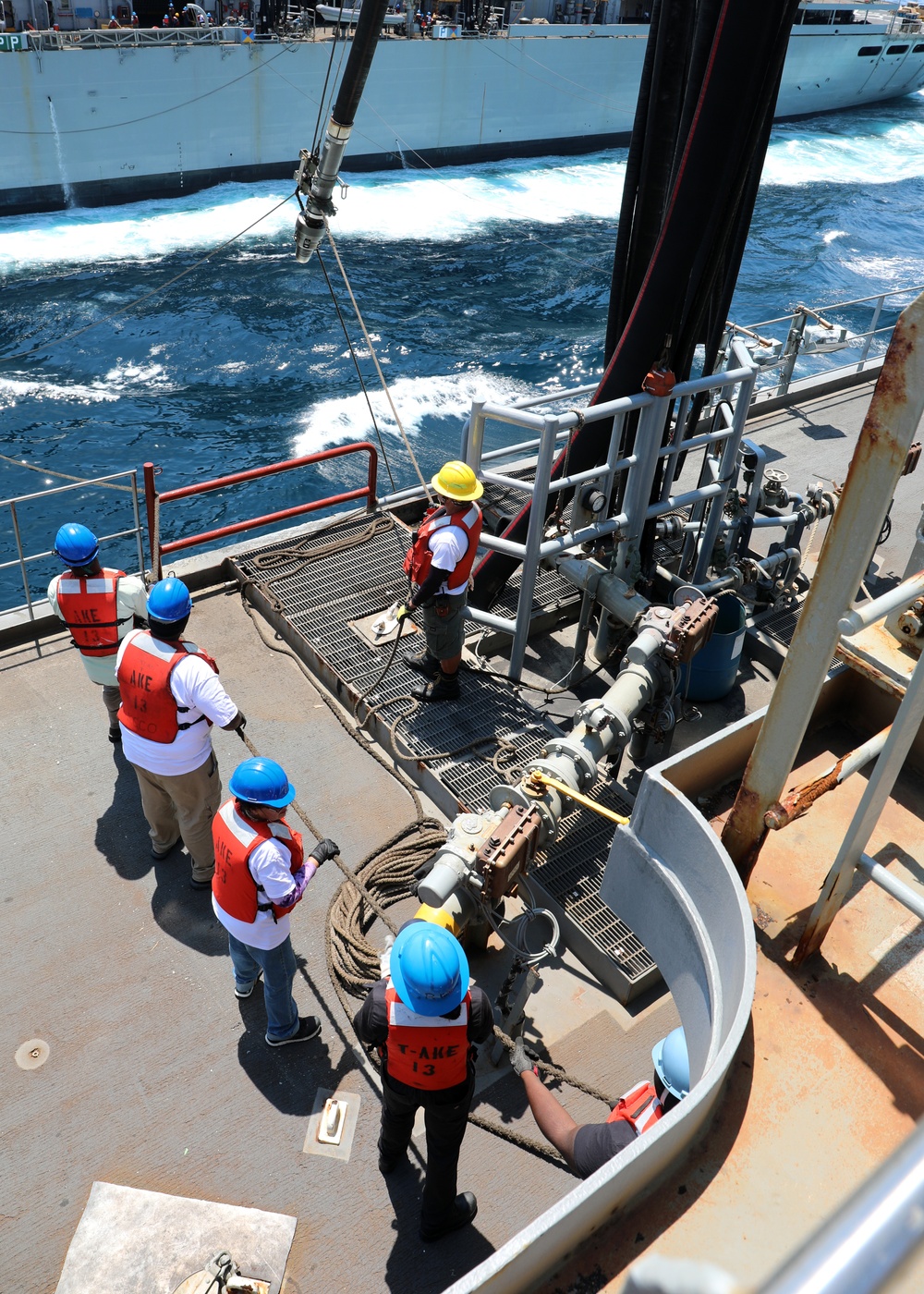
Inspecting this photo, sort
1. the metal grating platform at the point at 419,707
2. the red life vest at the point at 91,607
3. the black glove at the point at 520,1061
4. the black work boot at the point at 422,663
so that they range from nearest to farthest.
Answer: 1. the black glove at the point at 520,1061
2. the metal grating platform at the point at 419,707
3. the red life vest at the point at 91,607
4. the black work boot at the point at 422,663

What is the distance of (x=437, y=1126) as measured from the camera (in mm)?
3945

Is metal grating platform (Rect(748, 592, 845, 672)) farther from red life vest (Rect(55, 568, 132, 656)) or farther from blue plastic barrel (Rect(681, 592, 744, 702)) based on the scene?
red life vest (Rect(55, 568, 132, 656))

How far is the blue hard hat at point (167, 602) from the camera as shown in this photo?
16.6ft

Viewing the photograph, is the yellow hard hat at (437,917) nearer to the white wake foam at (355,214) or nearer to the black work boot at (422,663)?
the black work boot at (422,663)

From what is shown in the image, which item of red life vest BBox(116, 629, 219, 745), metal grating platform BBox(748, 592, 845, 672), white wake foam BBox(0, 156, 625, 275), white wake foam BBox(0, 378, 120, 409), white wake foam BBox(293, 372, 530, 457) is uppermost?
red life vest BBox(116, 629, 219, 745)

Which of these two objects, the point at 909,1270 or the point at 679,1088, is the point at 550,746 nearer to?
the point at 679,1088

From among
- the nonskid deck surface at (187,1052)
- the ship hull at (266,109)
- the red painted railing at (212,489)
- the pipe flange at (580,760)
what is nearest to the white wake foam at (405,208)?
the ship hull at (266,109)

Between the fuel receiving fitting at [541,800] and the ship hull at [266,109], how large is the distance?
33963 millimetres

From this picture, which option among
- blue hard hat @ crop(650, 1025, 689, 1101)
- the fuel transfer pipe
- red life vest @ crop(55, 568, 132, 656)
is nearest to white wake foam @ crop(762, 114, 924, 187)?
the fuel transfer pipe

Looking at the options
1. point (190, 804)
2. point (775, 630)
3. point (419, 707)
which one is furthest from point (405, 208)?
point (190, 804)

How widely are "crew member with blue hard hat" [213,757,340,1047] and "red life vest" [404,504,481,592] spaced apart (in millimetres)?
2371

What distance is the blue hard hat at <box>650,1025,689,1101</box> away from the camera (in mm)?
3811

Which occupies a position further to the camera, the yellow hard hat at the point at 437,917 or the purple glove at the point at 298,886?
the purple glove at the point at 298,886

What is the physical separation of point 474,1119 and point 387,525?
5.77 meters
